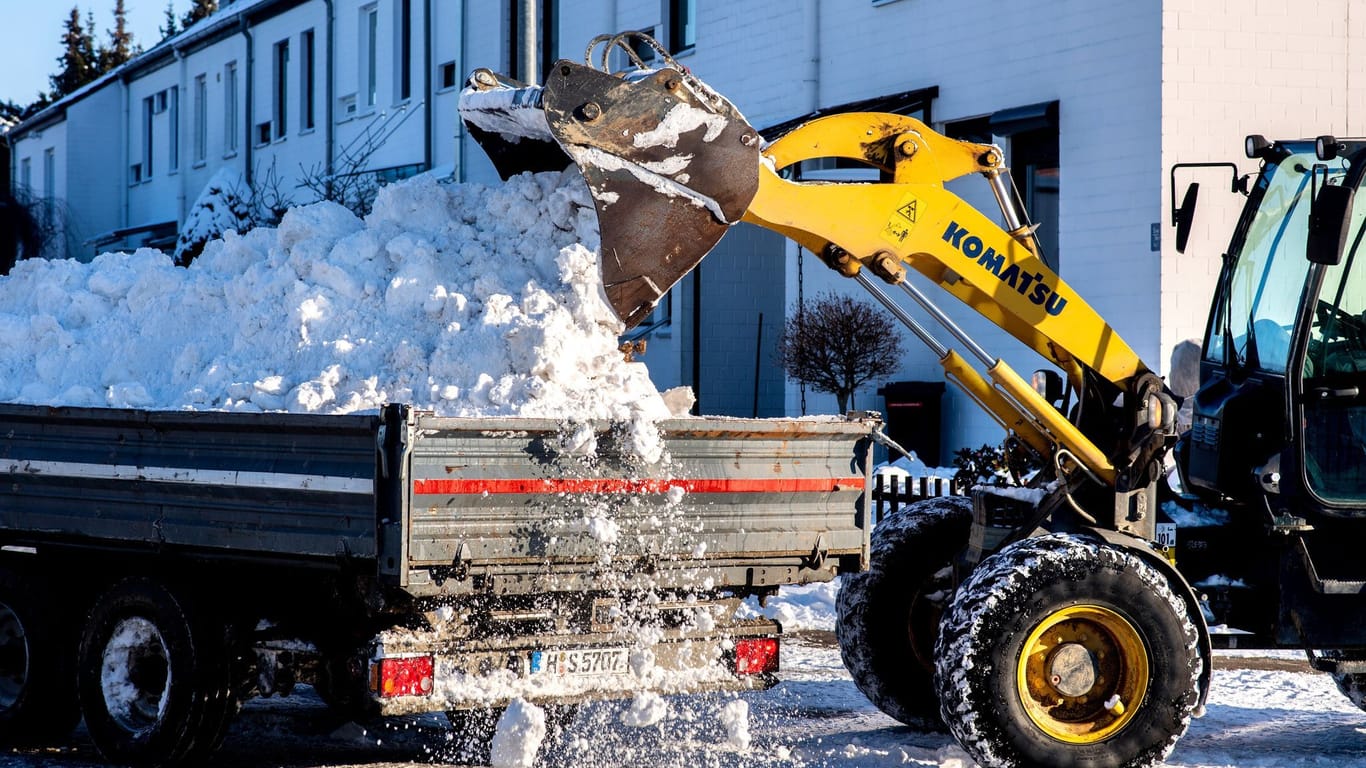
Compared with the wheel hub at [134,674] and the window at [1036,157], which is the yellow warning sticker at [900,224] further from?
the window at [1036,157]

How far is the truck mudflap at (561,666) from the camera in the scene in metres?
5.86

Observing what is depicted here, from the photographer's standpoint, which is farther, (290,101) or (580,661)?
(290,101)

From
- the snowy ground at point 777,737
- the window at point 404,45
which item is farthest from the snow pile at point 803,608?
the window at point 404,45

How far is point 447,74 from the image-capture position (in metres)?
26.1

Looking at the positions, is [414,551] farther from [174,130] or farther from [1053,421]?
[174,130]

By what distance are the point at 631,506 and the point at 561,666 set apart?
64cm

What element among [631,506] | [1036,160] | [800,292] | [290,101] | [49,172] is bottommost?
[631,506]

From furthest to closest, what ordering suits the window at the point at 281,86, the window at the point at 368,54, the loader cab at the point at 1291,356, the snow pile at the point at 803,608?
the window at the point at 281,86, the window at the point at 368,54, the snow pile at the point at 803,608, the loader cab at the point at 1291,356

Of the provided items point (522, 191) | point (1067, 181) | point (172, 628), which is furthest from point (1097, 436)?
point (1067, 181)

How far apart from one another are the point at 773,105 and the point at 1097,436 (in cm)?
1226

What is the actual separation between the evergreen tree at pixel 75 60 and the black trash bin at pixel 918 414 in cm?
5396

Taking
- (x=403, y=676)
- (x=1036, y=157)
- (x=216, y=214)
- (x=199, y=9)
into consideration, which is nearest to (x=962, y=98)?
(x=1036, y=157)

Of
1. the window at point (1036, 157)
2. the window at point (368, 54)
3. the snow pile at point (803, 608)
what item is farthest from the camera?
the window at point (368, 54)

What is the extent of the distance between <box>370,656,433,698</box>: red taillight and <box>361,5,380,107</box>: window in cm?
2395
